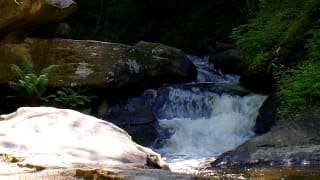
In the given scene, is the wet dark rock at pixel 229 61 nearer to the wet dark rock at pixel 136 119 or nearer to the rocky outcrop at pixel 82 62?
the rocky outcrop at pixel 82 62

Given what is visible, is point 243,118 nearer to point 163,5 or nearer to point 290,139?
point 290,139

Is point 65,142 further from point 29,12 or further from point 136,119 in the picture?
point 29,12

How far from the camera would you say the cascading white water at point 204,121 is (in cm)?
1006

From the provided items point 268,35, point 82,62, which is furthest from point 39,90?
point 268,35

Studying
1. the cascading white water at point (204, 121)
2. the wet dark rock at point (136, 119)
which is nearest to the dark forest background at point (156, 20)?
the cascading white water at point (204, 121)

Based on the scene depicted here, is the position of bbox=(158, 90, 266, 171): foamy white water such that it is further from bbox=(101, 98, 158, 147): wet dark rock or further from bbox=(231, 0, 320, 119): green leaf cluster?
bbox=(231, 0, 320, 119): green leaf cluster

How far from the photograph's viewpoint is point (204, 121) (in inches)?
437

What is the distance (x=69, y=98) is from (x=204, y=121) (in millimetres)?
3264

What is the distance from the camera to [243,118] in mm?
10891

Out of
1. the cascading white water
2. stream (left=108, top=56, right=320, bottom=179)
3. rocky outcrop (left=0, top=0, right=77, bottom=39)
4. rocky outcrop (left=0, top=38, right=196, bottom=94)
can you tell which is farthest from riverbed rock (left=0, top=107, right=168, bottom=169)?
rocky outcrop (left=0, top=38, right=196, bottom=94)

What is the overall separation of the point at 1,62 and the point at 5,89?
2.28ft

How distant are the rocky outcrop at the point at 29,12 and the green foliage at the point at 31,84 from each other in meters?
1.05

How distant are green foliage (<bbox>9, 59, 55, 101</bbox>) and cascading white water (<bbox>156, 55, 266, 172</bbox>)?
289 centimetres

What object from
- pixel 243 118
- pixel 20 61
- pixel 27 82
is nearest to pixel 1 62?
pixel 20 61
